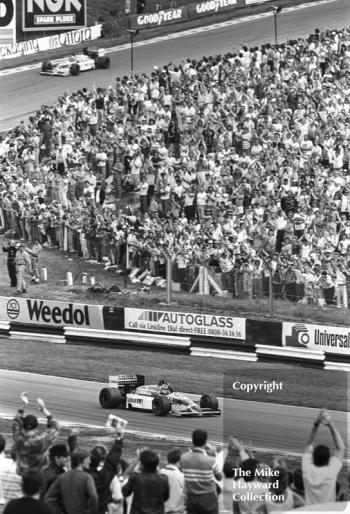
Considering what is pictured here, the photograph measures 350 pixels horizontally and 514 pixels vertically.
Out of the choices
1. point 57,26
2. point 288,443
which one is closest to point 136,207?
point 57,26

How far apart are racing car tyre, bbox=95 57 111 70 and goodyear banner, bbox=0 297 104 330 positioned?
22.5 meters

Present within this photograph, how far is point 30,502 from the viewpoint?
1109 cm

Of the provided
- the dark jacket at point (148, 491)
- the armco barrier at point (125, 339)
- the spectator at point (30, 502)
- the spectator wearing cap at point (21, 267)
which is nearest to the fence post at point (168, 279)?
the armco barrier at point (125, 339)

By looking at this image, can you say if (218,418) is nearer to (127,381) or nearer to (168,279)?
(127,381)

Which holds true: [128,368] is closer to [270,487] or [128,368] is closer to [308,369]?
[308,369]

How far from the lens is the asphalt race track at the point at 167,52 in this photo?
49.2 m

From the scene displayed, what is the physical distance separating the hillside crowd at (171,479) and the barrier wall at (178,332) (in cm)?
1213

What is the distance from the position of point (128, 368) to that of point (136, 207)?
8698 millimetres

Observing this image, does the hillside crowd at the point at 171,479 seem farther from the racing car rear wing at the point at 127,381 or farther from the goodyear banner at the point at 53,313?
the goodyear banner at the point at 53,313

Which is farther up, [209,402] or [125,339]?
[209,402]

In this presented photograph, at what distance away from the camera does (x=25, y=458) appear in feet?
45.2

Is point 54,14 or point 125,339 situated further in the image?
point 54,14

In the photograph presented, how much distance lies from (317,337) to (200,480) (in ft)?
42.3

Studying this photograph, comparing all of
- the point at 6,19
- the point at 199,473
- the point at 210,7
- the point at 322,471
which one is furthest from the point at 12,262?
the point at 210,7
